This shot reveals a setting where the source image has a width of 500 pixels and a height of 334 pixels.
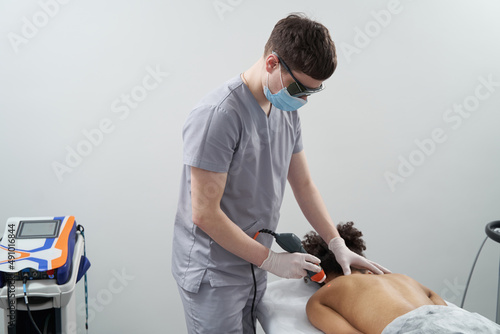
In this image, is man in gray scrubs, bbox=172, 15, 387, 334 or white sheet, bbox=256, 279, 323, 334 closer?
man in gray scrubs, bbox=172, 15, 387, 334

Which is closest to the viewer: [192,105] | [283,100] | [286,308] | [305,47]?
[305,47]

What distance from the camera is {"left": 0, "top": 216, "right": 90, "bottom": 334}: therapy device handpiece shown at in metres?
1.28

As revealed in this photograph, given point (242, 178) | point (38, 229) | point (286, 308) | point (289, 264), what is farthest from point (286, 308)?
point (38, 229)

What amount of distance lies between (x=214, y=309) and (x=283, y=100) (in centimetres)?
66

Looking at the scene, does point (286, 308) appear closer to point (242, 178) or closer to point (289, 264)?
point (289, 264)

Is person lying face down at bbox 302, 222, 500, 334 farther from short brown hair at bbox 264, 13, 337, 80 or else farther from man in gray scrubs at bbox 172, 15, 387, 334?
short brown hair at bbox 264, 13, 337, 80

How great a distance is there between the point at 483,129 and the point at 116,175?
1874 mm

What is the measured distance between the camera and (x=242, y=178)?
143 cm

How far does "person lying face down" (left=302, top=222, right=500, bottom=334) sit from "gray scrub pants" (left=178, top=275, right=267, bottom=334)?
0.24m

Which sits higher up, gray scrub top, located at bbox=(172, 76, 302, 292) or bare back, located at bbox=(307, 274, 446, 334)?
gray scrub top, located at bbox=(172, 76, 302, 292)

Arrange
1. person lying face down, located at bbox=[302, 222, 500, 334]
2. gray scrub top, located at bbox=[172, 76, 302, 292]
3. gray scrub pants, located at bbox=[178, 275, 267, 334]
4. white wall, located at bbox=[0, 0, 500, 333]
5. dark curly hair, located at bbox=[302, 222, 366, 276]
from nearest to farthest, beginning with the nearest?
person lying face down, located at bbox=[302, 222, 500, 334] → gray scrub top, located at bbox=[172, 76, 302, 292] → gray scrub pants, located at bbox=[178, 275, 267, 334] → dark curly hair, located at bbox=[302, 222, 366, 276] → white wall, located at bbox=[0, 0, 500, 333]

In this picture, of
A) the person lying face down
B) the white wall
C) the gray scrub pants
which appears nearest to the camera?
the person lying face down

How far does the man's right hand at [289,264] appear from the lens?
146 cm

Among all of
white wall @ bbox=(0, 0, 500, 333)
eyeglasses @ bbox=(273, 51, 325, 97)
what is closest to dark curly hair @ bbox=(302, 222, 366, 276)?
white wall @ bbox=(0, 0, 500, 333)
